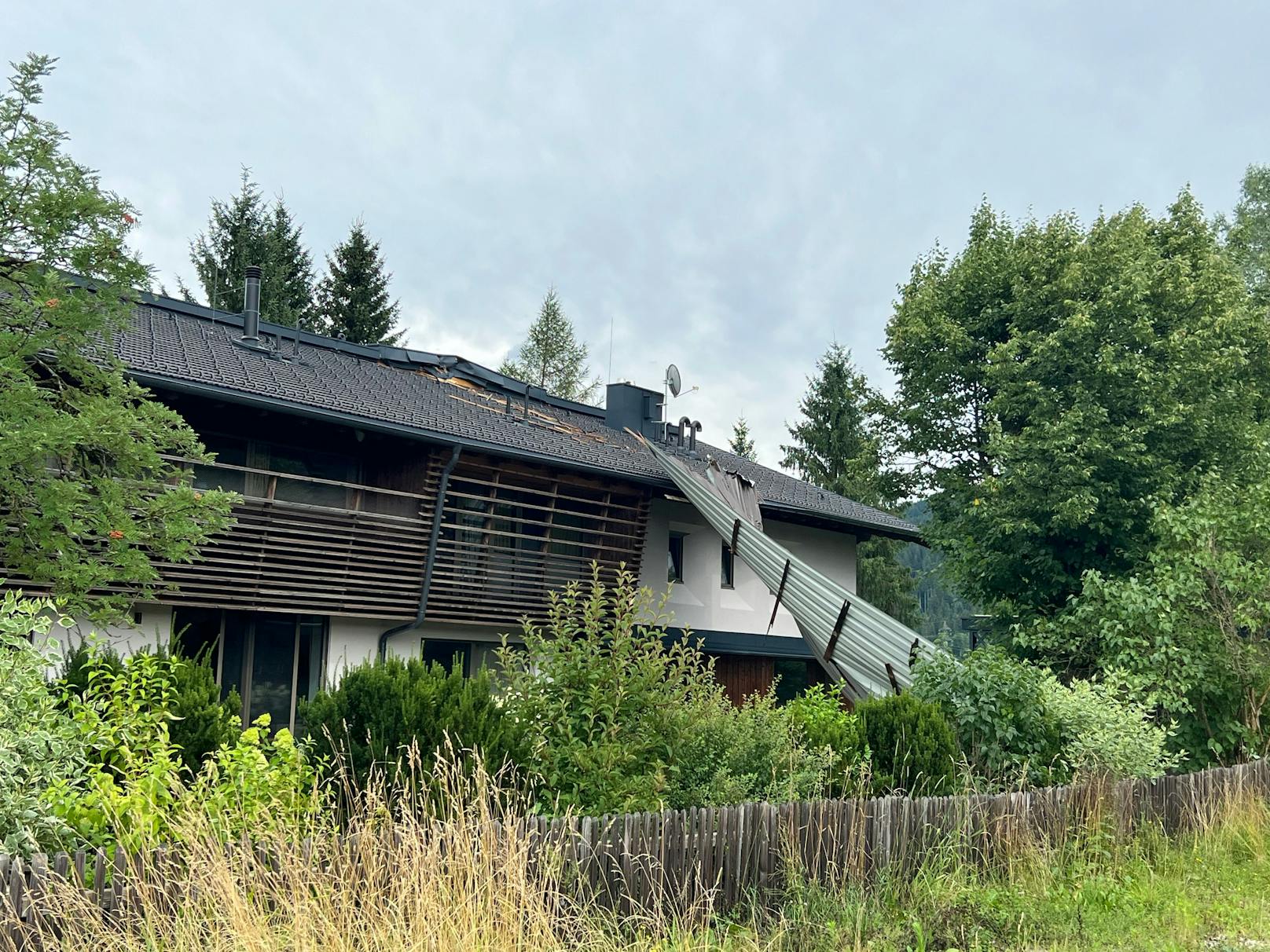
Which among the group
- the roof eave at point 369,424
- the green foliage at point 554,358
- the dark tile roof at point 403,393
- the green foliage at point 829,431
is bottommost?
the roof eave at point 369,424

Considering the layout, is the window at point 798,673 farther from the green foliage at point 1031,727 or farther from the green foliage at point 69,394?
the green foliage at point 69,394

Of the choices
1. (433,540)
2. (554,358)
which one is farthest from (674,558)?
(554,358)

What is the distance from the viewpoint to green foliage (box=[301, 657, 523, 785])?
683 cm

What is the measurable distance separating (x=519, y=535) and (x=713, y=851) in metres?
9.17

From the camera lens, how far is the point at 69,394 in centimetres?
912

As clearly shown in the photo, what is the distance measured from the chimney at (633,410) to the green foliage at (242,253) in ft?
40.4

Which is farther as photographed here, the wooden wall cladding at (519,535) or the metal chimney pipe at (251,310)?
the metal chimney pipe at (251,310)

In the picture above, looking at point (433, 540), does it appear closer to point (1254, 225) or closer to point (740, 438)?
point (1254, 225)

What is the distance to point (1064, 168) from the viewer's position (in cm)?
1805

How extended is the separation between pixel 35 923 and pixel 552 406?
18152 mm

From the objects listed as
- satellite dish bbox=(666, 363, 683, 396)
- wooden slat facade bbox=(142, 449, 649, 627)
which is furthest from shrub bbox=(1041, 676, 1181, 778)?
satellite dish bbox=(666, 363, 683, 396)

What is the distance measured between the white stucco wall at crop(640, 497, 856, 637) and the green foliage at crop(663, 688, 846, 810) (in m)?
10.0

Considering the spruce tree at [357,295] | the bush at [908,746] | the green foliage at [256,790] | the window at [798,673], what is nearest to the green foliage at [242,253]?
the spruce tree at [357,295]

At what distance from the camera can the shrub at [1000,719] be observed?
8914 millimetres
